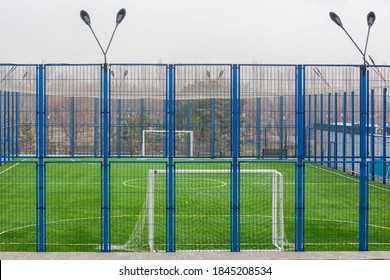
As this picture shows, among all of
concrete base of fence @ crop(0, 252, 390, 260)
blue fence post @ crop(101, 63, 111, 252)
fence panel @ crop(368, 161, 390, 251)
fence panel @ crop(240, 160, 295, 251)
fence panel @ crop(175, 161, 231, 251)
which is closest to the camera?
concrete base of fence @ crop(0, 252, 390, 260)

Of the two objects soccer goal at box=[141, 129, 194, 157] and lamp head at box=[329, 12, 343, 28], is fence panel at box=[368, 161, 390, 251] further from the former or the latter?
soccer goal at box=[141, 129, 194, 157]

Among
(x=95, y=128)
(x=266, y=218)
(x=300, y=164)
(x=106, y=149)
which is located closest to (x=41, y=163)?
(x=106, y=149)

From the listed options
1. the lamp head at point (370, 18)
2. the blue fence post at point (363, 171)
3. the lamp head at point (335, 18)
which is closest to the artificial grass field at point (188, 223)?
the blue fence post at point (363, 171)

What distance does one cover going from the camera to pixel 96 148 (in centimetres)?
1301

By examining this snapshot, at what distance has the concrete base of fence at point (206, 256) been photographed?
1093 centimetres

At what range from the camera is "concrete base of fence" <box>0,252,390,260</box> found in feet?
35.9

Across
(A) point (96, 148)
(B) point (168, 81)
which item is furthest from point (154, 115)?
(B) point (168, 81)

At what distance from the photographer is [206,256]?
1104cm

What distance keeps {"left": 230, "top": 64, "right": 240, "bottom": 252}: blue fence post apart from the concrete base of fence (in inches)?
14.3

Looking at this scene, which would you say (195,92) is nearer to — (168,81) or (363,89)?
(168,81)

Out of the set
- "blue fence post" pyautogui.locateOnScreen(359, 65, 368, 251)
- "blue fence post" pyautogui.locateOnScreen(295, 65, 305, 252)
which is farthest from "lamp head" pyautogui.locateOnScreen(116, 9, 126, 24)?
"blue fence post" pyautogui.locateOnScreen(359, 65, 368, 251)

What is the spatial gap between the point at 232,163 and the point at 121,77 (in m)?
2.35

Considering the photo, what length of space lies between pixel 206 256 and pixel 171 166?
1.53 m

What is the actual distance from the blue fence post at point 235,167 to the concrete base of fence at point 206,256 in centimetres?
36
